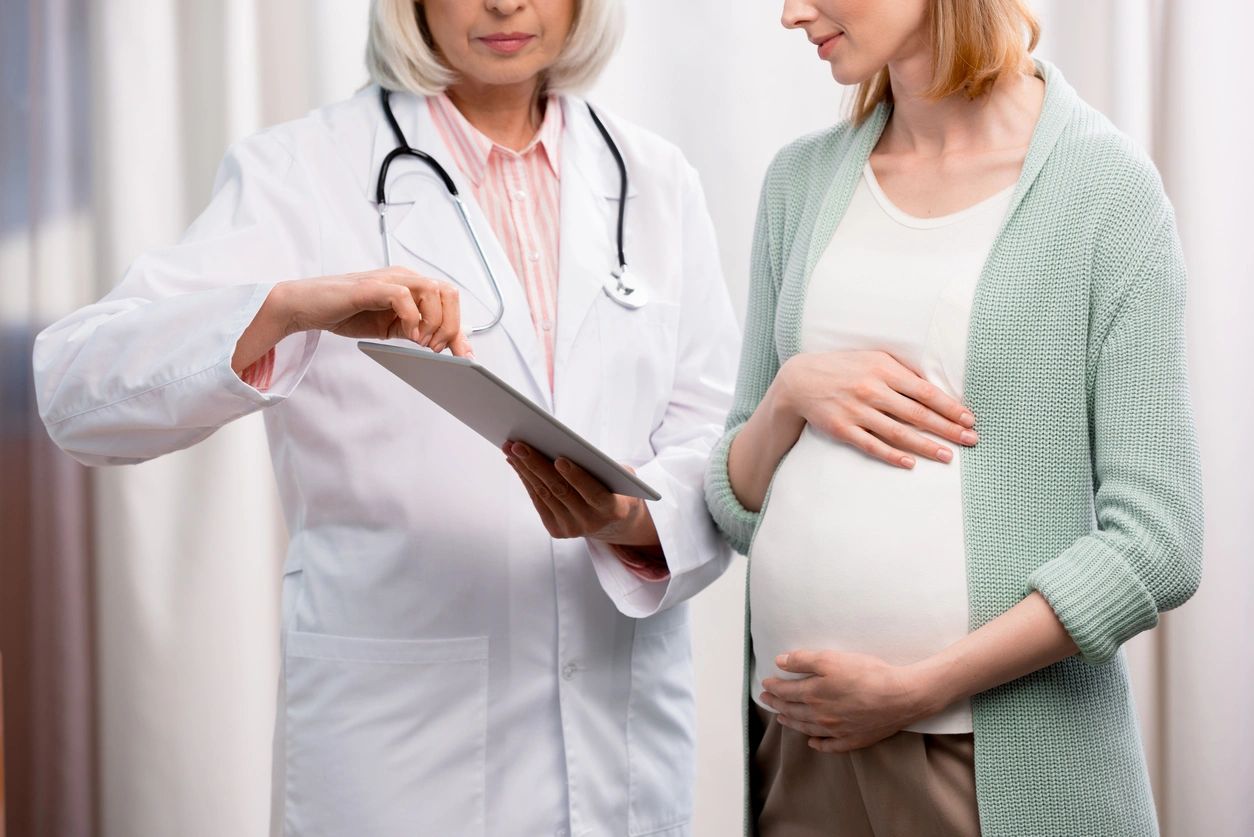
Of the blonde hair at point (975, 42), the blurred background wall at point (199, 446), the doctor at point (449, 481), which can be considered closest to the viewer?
the blonde hair at point (975, 42)

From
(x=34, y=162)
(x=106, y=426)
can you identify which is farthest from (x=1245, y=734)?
(x=34, y=162)

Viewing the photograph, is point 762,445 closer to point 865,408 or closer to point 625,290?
point 865,408

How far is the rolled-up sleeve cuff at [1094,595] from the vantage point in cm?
105

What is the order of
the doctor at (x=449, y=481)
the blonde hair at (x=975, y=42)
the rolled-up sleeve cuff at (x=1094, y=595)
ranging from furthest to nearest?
the doctor at (x=449, y=481), the blonde hair at (x=975, y=42), the rolled-up sleeve cuff at (x=1094, y=595)

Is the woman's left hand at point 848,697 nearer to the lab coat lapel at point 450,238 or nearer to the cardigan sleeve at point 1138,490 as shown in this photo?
the cardigan sleeve at point 1138,490

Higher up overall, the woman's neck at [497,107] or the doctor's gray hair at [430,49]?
the doctor's gray hair at [430,49]

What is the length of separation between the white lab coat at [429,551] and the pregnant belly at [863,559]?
0.25 metres

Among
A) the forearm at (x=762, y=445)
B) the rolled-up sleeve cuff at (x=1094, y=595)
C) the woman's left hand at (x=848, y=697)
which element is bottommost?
the woman's left hand at (x=848, y=697)

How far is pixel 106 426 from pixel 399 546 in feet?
1.08

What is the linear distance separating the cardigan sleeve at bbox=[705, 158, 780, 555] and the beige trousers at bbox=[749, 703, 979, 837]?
212 millimetres

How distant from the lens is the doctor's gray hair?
1529 millimetres

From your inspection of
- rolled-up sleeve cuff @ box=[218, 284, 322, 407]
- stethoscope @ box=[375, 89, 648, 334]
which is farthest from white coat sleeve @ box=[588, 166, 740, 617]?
rolled-up sleeve cuff @ box=[218, 284, 322, 407]

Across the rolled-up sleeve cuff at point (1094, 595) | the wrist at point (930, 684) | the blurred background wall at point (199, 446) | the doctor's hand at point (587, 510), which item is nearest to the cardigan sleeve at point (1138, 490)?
the rolled-up sleeve cuff at point (1094, 595)

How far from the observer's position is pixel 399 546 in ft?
4.76
